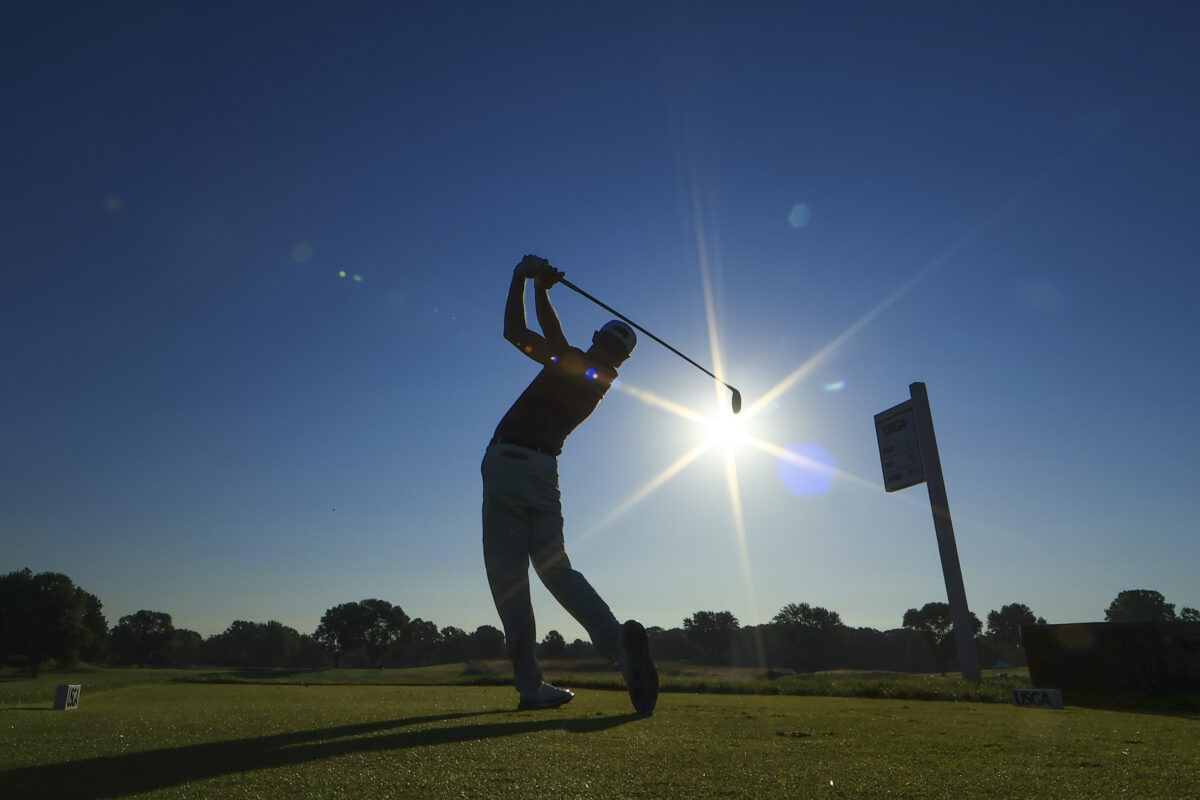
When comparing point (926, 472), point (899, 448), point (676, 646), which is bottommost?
point (676, 646)

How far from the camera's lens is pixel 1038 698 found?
4.93m

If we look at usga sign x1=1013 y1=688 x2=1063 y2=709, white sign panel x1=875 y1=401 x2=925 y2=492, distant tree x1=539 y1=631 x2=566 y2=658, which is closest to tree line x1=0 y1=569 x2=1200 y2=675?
distant tree x1=539 y1=631 x2=566 y2=658

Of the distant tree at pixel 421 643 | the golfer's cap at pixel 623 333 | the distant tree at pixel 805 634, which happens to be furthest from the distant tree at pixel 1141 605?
the golfer's cap at pixel 623 333

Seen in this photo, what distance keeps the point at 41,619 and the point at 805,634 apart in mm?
77490

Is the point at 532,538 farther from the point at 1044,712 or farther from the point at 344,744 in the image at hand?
the point at 1044,712

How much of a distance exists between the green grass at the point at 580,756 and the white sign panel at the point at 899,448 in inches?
418

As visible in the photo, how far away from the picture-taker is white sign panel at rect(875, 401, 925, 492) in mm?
13828

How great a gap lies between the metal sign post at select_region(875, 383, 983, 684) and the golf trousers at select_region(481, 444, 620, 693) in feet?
33.8

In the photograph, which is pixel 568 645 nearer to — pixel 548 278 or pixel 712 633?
pixel 712 633

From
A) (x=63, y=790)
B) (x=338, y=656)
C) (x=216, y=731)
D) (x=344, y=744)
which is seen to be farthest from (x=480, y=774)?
(x=338, y=656)

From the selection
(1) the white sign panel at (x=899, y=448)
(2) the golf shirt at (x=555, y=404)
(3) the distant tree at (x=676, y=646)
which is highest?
(1) the white sign panel at (x=899, y=448)

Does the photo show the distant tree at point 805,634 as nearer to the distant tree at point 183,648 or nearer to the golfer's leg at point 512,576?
the distant tree at point 183,648

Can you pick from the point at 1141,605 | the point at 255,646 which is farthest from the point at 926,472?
the point at 1141,605

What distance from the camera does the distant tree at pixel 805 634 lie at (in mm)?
84188
